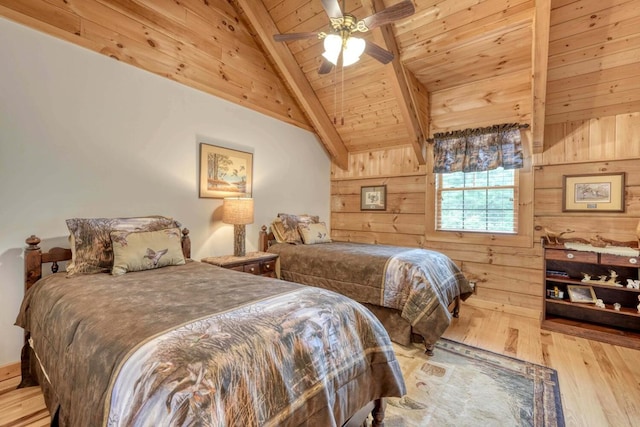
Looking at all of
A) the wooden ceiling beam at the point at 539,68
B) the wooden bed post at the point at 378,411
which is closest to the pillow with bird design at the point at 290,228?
the wooden bed post at the point at 378,411

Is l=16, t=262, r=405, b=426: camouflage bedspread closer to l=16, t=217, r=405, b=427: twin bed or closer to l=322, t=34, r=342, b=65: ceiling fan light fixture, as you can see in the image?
l=16, t=217, r=405, b=427: twin bed

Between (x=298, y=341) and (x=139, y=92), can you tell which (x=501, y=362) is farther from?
(x=139, y=92)

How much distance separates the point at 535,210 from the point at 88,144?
14.9ft

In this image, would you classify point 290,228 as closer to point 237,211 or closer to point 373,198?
point 237,211

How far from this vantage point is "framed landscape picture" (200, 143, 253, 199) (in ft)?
10.5

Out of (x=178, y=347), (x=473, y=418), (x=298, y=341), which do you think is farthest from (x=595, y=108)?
(x=178, y=347)

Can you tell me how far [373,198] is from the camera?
4.66 m

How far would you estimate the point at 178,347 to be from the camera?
0.97m

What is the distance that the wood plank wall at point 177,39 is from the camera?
2266 millimetres

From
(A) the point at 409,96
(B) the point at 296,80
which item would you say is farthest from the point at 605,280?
(B) the point at 296,80

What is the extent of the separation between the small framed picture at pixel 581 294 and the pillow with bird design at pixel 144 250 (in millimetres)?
3755

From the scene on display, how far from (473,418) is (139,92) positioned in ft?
11.9

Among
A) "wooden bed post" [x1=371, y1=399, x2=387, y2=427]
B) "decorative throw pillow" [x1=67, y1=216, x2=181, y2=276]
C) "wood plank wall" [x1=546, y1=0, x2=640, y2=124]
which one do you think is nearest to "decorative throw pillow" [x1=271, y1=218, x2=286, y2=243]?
"decorative throw pillow" [x1=67, y1=216, x2=181, y2=276]

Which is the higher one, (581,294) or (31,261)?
(31,261)
